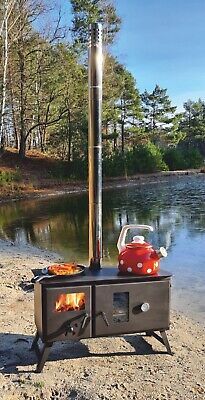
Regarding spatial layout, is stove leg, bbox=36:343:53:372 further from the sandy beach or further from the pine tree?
the pine tree

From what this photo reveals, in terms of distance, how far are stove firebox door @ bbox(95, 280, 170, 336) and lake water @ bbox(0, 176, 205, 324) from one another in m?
1.44

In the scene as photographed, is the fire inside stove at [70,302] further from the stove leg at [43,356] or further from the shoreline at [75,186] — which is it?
the shoreline at [75,186]

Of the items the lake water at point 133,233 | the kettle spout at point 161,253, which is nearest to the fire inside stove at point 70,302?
the kettle spout at point 161,253

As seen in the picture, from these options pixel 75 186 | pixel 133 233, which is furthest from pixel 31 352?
pixel 75 186

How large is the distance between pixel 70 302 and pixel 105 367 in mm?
530

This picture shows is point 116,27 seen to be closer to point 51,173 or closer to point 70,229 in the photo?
point 51,173

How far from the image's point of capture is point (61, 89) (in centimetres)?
2077

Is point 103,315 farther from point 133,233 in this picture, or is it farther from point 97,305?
point 133,233

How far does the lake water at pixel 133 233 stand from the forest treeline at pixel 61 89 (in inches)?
196

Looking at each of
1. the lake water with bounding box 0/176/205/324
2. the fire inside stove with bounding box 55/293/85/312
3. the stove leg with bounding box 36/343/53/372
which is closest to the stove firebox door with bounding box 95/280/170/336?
the fire inside stove with bounding box 55/293/85/312

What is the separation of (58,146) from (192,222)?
14665 mm

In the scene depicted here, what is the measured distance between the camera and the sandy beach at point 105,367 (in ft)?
8.38

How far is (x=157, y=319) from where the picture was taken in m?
2.95

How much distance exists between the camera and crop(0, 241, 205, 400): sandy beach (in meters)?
2.55
